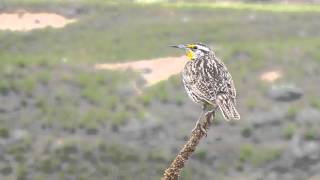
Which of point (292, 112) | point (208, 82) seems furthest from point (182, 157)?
point (292, 112)

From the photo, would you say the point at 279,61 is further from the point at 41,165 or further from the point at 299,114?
the point at 41,165

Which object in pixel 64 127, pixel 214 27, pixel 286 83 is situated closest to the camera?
pixel 64 127

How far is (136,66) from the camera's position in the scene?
1762 inches

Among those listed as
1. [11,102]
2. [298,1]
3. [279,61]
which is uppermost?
[298,1]

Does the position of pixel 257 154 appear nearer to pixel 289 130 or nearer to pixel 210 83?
pixel 289 130

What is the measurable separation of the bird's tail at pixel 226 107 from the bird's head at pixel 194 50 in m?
0.65

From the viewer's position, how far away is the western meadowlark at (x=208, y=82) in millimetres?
7412

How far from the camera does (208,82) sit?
26.0 ft

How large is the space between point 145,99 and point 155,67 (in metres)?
4.77

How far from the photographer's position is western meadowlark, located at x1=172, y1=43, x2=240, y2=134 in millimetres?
7412

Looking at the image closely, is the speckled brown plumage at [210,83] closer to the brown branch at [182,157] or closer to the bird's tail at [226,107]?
the bird's tail at [226,107]

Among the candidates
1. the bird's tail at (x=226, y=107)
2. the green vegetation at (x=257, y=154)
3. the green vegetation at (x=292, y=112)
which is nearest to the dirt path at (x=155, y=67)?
the green vegetation at (x=292, y=112)

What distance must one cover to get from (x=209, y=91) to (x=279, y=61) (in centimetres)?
3824

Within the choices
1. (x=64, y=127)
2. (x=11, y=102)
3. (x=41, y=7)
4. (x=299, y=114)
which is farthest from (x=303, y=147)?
(x=41, y=7)
